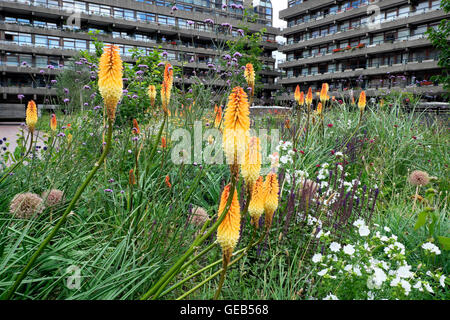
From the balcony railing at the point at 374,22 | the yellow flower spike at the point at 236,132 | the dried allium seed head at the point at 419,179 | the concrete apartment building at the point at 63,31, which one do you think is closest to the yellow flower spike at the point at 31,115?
the yellow flower spike at the point at 236,132

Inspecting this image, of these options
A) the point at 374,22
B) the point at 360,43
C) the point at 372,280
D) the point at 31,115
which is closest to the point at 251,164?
the point at 372,280

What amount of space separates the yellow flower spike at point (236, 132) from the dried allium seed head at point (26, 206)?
1.42 metres

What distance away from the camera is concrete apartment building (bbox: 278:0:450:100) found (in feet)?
107

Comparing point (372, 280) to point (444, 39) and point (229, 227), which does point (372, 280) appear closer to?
point (229, 227)

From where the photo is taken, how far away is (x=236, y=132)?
1039 millimetres

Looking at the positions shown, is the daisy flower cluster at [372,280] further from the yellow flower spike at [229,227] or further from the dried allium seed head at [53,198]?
the dried allium seed head at [53,198]

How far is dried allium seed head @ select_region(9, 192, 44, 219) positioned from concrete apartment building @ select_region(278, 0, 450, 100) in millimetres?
28075

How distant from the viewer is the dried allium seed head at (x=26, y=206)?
1.88m

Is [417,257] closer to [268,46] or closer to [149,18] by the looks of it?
[149,18]

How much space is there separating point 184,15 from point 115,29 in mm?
9264

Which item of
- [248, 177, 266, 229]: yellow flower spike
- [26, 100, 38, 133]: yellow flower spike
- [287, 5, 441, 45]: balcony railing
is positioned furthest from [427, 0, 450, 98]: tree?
[287, 5, 441, 45]: balcony railing
